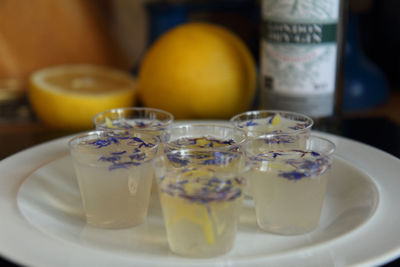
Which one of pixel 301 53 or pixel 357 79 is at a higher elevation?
pixel 301 53

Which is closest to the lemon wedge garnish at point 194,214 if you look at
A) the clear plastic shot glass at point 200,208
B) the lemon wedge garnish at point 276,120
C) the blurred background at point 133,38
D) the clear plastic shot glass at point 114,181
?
the clear plastic shot glass at point 200,208

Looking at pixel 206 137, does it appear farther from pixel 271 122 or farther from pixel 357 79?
pixel 357 79

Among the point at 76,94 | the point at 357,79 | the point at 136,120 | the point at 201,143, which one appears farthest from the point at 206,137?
the point at 357,79

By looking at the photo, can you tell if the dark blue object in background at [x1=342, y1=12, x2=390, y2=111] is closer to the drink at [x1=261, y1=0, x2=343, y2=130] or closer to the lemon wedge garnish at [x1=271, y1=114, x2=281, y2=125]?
the drink at [x1=261, y1=0, x2=343, y2=130]

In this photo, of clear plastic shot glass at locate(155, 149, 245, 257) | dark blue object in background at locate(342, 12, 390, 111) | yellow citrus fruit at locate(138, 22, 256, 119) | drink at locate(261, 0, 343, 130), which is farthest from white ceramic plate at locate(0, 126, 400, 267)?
dark blue object in background at locate(342, 12, 390, 111)

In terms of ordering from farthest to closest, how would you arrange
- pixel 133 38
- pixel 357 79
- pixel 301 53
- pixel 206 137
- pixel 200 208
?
pixel 133 38
pixel 357 79
pixel 301 53
pixel 206 137
pixel 200 208

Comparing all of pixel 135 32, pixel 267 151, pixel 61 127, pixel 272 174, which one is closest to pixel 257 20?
pixel 135 32
